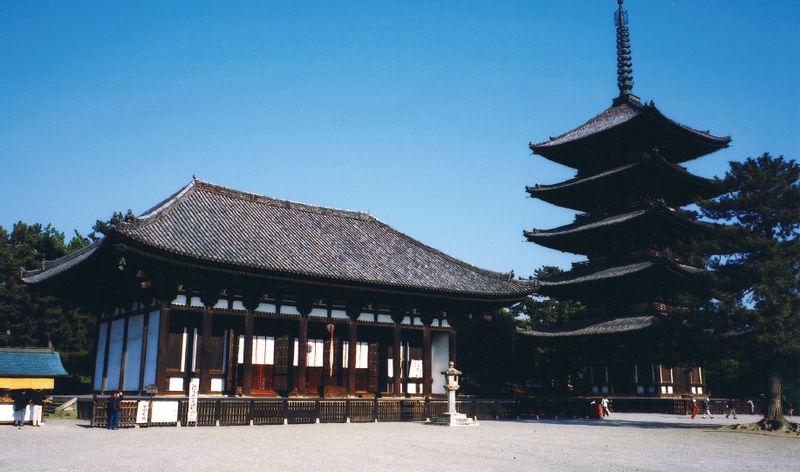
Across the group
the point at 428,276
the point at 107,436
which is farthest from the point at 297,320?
the point at 107,436

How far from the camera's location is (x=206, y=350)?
2336 centimetres

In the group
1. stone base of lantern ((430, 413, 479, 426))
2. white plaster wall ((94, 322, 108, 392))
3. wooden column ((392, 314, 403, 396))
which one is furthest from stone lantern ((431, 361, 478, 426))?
white plaster wall ((94, 322, 108, 392))

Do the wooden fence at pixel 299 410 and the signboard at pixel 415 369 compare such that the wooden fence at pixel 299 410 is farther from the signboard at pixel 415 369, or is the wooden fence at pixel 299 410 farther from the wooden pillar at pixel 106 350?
the wooden pillar at pixel 106 350

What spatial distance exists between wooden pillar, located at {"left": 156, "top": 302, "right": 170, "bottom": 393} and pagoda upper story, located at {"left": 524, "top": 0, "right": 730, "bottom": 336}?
2278 centimetres

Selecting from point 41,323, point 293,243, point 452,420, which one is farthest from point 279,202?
point 41,323

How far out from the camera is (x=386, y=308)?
2820 cm

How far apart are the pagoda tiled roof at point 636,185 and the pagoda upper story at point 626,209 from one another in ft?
0.19

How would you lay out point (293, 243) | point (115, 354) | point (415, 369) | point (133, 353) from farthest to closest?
1. point (415, 369)
2. point (293, 243)
3. point (115, 354)
4. point (133, 353)

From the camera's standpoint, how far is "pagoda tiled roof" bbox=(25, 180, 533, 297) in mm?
23547

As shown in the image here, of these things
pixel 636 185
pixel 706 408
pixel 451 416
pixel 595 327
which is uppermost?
pixel 636 185

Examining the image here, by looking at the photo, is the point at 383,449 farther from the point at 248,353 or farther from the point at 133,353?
the point at 133,353

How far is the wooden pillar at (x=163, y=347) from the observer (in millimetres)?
22266

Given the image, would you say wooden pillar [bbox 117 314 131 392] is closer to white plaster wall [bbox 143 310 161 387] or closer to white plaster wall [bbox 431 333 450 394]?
white plaster wall [bbox 143 310 161 387]

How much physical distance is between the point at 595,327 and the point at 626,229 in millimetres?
6158
